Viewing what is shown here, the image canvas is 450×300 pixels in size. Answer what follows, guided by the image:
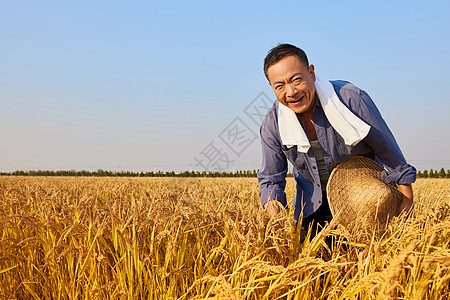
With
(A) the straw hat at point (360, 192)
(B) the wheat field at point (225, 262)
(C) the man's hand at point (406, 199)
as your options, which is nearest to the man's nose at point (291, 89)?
(A) the straw hat at point (360, 192)

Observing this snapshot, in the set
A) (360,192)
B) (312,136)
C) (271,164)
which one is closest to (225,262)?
(360,192)

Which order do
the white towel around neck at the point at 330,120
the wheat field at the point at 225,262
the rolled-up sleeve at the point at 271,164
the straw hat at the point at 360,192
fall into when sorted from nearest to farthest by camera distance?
the wheat field at the point at 225,262 → the straw hat at the point at 360,192 → the white towel around neck at the point at 330,120 → the rolled-up sleeve at the point at 271,164

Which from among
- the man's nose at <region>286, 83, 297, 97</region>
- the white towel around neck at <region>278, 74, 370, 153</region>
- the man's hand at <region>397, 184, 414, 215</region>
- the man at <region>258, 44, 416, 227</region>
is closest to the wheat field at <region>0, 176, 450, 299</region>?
the man's hand at <region>397, 184, 414, 215</region>

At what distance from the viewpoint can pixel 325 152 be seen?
112 inches

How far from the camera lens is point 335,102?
2664mm

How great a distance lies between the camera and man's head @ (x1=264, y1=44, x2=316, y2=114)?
246cm

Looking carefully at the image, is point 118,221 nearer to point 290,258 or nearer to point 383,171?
point 290,258

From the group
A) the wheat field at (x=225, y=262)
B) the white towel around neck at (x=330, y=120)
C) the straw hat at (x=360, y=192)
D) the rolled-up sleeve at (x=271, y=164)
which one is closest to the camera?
the wheat field at (x=225, y=262)

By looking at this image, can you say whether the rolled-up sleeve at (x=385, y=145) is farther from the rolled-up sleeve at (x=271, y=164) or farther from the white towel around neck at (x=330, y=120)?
the rolled-up sleeve at (x=271, y=164)

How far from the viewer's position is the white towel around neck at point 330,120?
102 inches

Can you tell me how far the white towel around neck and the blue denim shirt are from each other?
0.32 feet

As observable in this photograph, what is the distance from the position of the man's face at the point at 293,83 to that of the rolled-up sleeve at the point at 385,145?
433 millimetres

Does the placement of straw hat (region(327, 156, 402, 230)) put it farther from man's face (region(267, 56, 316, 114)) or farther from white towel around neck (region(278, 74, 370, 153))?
man's face (region(267, 56, 316, 114))

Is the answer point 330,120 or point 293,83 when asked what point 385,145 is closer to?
point 330,120
